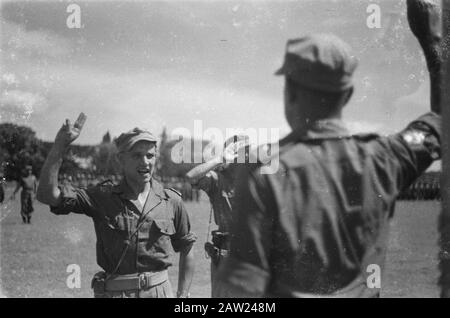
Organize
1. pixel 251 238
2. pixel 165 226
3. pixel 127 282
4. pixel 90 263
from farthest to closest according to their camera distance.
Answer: pixel 90 263
pixel 165 226
pixel 127 282
pixel 251 238

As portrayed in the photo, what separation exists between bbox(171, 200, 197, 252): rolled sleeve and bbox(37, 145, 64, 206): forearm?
69 centimetres

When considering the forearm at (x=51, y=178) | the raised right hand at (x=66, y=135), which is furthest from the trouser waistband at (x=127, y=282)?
the raised right hand at (x=66, y=135)

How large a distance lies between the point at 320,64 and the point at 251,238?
74cm

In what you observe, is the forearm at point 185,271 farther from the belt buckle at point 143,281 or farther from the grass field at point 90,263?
the grass field at point 90,263

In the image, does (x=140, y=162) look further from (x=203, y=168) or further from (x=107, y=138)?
(x=107, y=138)

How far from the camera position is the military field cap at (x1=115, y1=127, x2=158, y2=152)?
3.04m

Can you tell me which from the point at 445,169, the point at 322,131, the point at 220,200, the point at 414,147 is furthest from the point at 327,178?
the point at 220,200

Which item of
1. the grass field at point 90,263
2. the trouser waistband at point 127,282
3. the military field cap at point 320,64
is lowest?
the grass field at point 90,263

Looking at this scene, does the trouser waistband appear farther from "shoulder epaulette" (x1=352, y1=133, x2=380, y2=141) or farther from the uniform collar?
"shoulder epaulette" (x1=352, y1=133, x2=380, y2=141)

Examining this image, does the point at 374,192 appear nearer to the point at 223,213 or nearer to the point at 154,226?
the point at 154,226

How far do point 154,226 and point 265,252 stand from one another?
3.66 ft

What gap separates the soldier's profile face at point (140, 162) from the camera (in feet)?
9.98

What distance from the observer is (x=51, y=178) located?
267 cm
